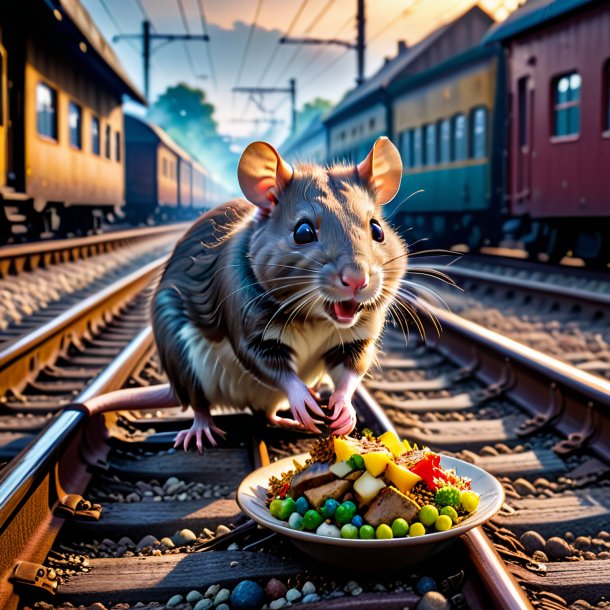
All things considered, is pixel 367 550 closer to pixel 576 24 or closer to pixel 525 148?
pixel 576 24

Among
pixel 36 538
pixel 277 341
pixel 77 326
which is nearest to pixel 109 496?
pixel 36 538

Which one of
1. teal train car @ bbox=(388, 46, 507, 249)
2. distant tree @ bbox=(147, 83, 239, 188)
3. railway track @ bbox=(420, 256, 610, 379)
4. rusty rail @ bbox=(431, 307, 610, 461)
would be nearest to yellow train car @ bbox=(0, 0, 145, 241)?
teal train car @ bbox=(388, 46, 507, 249)

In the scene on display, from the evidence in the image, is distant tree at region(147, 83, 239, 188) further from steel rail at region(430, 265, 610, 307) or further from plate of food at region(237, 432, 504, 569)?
plate of food at region(237, 432, 504, 569)

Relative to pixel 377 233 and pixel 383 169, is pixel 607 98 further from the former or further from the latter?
pixel 377 233

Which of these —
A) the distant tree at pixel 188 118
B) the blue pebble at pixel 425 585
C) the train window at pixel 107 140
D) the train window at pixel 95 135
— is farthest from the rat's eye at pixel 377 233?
the distant tree at pixel 188 118

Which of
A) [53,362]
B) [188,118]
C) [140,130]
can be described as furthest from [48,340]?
[188,118]

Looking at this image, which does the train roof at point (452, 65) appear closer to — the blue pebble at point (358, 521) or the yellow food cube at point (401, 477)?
the yellow food cube at point (401, 477)
